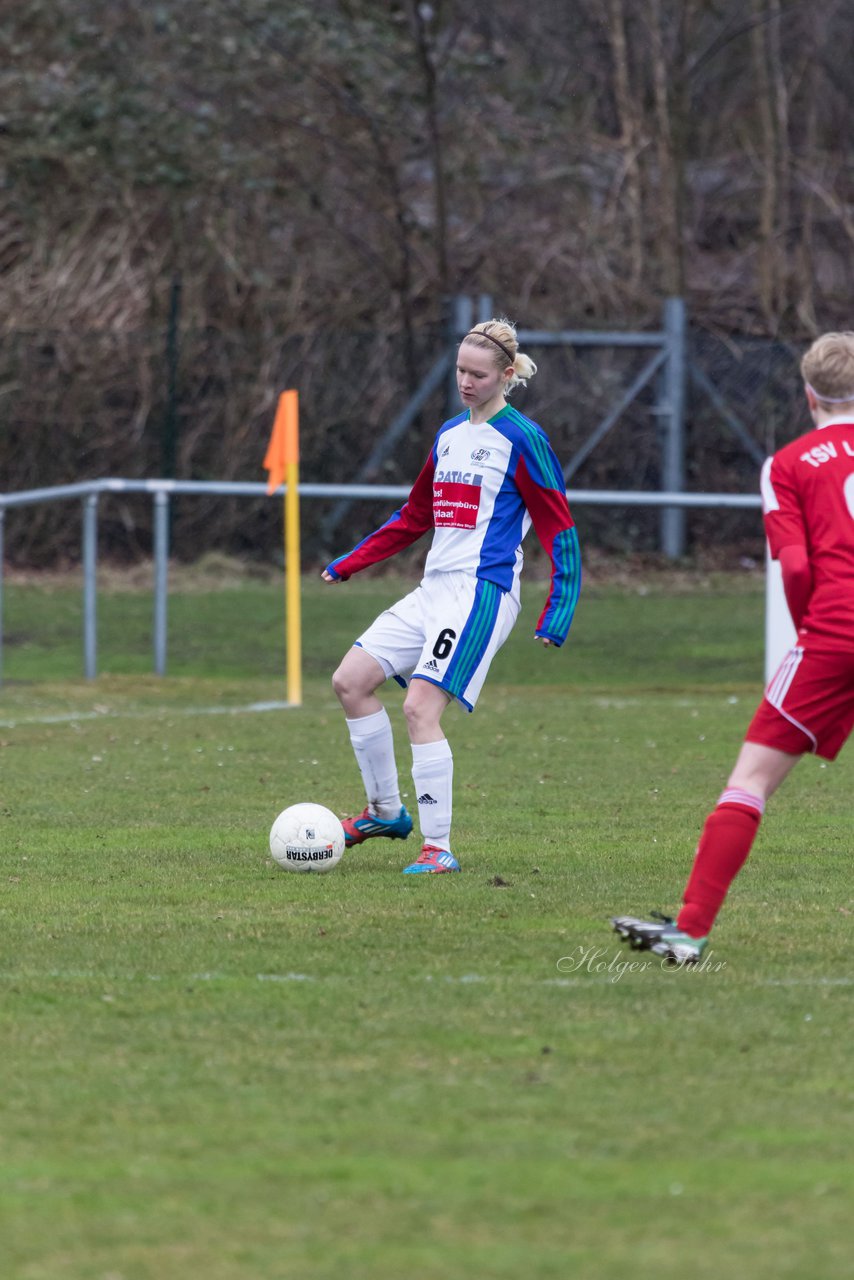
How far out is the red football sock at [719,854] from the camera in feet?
16.4

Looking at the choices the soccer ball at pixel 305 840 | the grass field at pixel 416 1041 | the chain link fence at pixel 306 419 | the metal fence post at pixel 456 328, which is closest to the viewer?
the grass field at pixel 416 1041

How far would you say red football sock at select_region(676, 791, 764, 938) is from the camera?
5.01 meters

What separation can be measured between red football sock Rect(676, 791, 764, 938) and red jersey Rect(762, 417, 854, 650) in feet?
1.58

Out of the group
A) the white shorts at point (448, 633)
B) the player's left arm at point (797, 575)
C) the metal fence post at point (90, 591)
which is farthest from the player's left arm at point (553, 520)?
the metal fence post at point (90, 591)

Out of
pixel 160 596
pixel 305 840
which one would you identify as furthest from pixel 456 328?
pixel 305 840

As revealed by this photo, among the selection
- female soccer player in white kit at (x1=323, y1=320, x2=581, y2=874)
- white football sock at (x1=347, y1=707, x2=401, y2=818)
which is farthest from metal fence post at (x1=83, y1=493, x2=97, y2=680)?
female soccer player in white kit at (x1=323, y1=320, x2=581, y2=874)

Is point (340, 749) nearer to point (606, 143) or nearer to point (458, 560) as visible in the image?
point (458, 560)

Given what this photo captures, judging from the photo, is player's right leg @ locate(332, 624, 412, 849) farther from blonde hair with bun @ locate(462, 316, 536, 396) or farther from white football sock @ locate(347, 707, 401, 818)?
blonde hair with bun @ locate(462, 316, 536, 396)

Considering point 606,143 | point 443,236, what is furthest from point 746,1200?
point 606,143

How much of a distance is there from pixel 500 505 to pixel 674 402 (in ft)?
45.2

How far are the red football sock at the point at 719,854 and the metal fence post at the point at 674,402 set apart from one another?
15063 millimetres

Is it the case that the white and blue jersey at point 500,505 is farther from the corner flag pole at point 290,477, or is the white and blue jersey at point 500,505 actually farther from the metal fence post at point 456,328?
the metal fence post at point 456,328

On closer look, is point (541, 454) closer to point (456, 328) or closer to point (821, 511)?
point (821, 511)

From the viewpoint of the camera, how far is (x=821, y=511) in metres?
5.08
